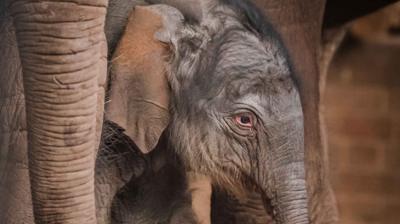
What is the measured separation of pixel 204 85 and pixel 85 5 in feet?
3.16

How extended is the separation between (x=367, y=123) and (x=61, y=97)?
5144 millimetres

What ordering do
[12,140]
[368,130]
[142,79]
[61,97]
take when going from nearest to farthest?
1. [61,97]
2. [12,140]
3. [142,79]
4. [368,130]

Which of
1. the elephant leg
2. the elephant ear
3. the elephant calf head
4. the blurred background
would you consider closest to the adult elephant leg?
the elephant calf head

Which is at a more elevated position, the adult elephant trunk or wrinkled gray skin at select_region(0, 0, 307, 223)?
the adult elephant trunk

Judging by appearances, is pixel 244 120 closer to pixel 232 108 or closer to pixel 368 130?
pixel 232 108

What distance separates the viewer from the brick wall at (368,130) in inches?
340

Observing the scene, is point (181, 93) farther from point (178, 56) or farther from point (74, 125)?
point (74, 125)

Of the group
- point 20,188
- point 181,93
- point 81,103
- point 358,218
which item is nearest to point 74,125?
point 81,103

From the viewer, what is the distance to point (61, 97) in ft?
12.0

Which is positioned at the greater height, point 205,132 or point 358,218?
point 205,132

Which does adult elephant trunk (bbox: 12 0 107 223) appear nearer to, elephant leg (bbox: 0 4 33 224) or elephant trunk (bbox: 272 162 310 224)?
elephant leg (bbox: 0 4 33 224)

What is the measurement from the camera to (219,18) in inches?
183

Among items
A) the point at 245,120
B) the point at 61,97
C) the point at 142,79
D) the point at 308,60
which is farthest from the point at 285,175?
the point at 61,97

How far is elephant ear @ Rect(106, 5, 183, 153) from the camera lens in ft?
14.8
